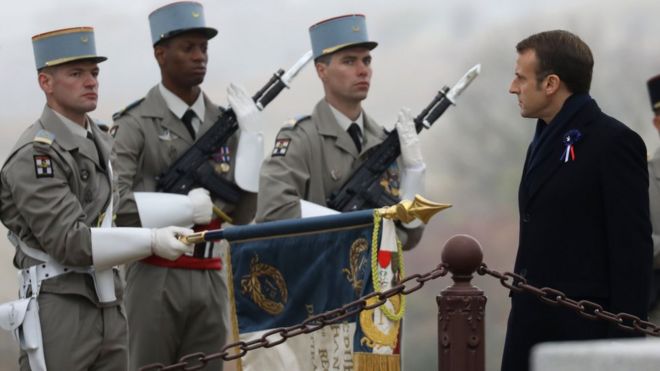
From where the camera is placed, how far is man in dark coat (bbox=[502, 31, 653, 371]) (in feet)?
19.6

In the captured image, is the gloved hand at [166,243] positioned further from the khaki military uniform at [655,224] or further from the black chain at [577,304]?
the khaki military uniform at [655,224]

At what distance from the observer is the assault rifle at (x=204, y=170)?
7.88m

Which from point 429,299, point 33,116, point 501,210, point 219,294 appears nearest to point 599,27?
point 501,210

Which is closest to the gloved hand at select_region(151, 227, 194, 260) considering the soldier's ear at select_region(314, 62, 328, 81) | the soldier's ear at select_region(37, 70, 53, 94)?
the soldier's ear at select_region(37, 70, 53, 94)

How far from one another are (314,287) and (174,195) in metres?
1.04

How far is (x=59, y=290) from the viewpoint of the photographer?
6.61 metres

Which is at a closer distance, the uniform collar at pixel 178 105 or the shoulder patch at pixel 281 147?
the shoulder patch at pixel 281 147

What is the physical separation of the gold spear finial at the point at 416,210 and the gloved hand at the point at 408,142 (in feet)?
4.66

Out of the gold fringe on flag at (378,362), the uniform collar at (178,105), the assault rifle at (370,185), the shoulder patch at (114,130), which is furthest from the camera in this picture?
the uniform collar at (178,105)

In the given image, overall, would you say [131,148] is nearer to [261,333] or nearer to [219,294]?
[219,294]

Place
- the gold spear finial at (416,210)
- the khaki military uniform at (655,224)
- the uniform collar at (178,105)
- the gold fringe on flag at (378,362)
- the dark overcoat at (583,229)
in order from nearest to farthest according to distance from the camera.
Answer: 1. the dark overcoat at (583,229)
2. the gold spear finial at (416,210)
3. the gold fringe on flag at (378,362)
4. the khaki military uniform at (655,224)
5. the uniform collar at (178,105)

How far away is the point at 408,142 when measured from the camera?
8.00 m

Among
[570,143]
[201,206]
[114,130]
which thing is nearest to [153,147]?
[114,130]

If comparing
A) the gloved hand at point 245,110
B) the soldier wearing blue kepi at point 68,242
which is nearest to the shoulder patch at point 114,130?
the gloved hand at point 245,110
